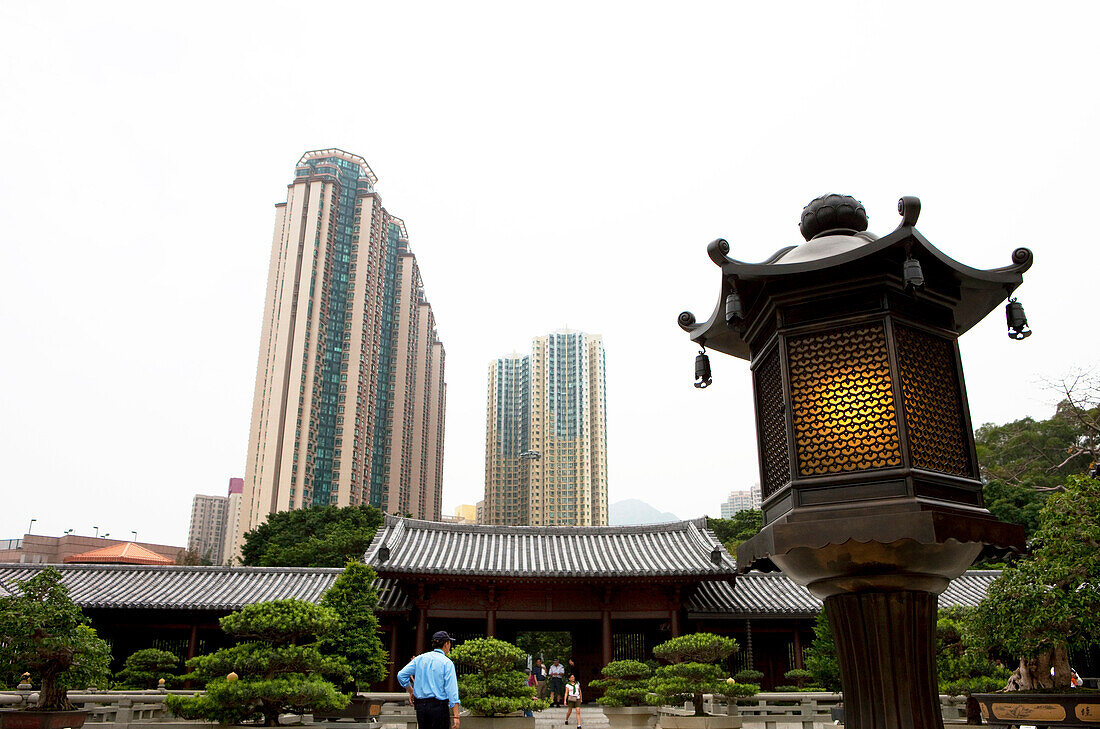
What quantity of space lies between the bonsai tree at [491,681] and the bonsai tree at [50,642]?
5578 millimetres

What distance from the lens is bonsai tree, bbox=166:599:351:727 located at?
36.7 ft

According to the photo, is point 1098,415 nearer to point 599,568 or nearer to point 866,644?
point 599,568

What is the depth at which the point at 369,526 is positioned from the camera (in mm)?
49875

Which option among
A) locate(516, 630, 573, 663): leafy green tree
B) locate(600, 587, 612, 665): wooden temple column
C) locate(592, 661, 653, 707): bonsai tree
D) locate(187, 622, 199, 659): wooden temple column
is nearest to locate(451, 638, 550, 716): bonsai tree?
locate(592, 661, 653, 707): bonsai tree

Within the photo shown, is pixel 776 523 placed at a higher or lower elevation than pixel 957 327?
lower

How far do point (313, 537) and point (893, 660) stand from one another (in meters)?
47.0

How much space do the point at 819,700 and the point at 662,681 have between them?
3897 millimetres

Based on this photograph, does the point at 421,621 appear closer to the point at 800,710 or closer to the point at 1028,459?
the point at 800,710

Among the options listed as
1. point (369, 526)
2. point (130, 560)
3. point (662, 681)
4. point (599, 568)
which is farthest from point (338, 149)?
point (662, 681)

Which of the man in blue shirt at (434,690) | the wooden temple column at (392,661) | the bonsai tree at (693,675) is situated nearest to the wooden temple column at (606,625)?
the bonsai tree at (693,675)

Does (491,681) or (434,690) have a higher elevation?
(434,690)

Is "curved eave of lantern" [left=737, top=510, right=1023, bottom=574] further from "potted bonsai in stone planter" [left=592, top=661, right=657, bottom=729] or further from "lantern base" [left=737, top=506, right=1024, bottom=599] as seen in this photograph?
"potted bonsai in stone planter" [left=592, top=661, right=657, bottom=729]

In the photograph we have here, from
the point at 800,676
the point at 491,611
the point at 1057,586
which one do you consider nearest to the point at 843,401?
the point at 1057,586

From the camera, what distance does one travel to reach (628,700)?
15.6 m
